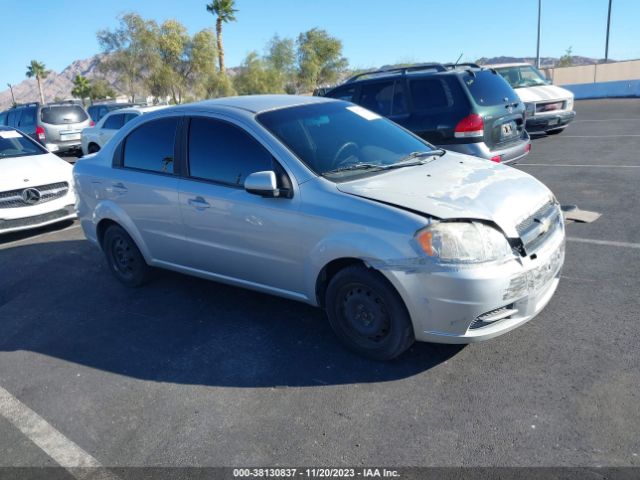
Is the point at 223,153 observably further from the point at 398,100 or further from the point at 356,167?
the point at 398,100

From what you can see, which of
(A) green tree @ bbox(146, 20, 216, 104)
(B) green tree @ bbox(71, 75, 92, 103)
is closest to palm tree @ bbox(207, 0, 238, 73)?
(A) green tree @ bbox(146, 20, 216, 104)

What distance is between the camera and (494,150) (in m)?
7.35

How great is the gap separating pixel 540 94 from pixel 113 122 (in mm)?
10494

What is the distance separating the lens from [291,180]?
151 inches

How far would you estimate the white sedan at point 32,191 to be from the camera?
24.3 ft

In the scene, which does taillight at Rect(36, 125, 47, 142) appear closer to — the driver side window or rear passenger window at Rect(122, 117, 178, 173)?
rear passenger window at Rect(122, 117, 178, 173)

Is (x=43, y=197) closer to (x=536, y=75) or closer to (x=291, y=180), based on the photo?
(x=291, y=180)

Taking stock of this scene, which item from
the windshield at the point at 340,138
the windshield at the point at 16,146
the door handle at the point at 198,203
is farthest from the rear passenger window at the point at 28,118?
the windshield at the point at 340,138

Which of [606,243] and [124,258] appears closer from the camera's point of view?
[124,258]

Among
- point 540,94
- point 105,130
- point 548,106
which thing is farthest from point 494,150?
point 105,130

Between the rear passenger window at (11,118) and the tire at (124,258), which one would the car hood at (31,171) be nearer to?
the tire at (124,258)

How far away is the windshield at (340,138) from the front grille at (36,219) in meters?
4.81

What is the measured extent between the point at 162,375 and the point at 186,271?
4.03 feet

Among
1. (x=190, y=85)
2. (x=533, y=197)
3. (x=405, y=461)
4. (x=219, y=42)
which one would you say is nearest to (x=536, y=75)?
(x=533, y=197)
